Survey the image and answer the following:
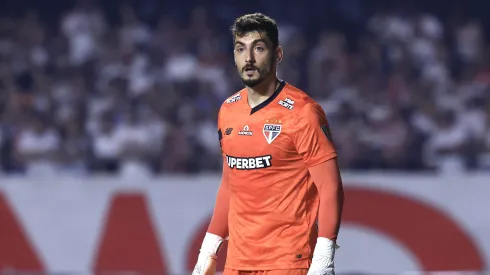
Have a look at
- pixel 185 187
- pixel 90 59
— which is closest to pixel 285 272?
pixel 185 187

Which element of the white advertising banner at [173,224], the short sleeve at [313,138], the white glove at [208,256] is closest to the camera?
the short sleeve at [313,138]

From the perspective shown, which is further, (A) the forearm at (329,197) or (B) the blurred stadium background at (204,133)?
(B) the blurred stadium background at (204,133)

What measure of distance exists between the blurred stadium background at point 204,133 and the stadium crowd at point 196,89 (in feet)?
0.06

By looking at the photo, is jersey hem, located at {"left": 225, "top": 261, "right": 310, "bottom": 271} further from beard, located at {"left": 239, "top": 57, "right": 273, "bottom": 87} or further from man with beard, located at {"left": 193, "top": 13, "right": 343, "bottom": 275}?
beard, located at {"left": 239, "top": 57, "right": 273, "bottom": 87}

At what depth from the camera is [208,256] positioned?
5273 mm

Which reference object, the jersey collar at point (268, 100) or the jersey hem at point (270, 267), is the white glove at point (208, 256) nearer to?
the jersey hem at point (270, 267)

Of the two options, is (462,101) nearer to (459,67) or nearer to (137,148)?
(459,67)

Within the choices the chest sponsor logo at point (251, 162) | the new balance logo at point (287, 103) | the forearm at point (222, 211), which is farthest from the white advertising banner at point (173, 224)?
the new balance logo at point (287, 103)

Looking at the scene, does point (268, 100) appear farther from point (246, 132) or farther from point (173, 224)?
point (173, 224)

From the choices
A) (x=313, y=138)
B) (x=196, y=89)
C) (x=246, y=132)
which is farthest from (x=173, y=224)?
(x=313, y=138)

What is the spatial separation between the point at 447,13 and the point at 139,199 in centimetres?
477

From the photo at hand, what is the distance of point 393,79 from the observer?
12.6 m

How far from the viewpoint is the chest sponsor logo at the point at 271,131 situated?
4.95 m

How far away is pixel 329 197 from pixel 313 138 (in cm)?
29
